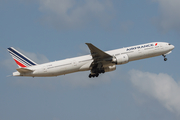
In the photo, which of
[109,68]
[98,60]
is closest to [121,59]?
[98,60]

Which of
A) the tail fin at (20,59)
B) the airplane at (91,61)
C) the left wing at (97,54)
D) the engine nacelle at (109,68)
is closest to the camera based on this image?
the left wing at (97,54)

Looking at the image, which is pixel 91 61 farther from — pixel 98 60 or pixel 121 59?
pixel 121 59

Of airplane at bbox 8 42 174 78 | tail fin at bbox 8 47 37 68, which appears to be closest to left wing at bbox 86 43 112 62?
airplane at bbox 8 42 174 78

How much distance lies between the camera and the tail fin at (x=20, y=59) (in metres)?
→ 45.7

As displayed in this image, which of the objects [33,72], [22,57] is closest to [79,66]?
[33,72]

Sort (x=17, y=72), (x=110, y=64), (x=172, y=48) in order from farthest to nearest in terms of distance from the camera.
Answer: (x=172, y=48) < (x=110, y=64) < (x=17, y=72)

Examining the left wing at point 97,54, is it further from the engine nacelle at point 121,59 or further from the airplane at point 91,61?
the engine nacelle at point 121,59

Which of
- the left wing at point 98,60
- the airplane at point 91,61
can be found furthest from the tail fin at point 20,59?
the left wing at point 98,60

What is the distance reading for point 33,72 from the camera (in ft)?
142

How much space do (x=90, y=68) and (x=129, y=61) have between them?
8.15m

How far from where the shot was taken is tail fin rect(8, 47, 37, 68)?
150ft

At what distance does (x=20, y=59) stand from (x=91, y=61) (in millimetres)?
14273

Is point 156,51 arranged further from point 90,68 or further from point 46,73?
point 46,73

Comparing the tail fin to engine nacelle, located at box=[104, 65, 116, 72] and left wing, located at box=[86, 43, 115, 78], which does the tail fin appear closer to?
left wing, located at box=[86, 43, 115, 78]
